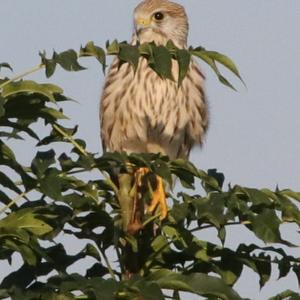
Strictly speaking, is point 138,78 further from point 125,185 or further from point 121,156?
point 121,156

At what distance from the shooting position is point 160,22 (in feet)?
28.3

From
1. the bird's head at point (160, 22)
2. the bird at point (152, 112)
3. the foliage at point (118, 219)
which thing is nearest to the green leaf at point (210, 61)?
the foliage at point (118, 219)

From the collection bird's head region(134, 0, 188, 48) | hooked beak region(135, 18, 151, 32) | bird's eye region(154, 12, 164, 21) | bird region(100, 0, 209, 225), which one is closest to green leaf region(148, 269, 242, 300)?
bird region(100, 0, 209, 225)

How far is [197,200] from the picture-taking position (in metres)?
3.62

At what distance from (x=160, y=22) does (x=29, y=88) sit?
513 cm

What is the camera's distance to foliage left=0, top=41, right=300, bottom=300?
3.44 meters

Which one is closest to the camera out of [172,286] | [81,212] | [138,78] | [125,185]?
[172,286]

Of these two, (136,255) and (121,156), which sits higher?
(121,156)

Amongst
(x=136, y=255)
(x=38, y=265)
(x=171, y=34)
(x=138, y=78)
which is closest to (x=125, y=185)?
(x=136, y=255)

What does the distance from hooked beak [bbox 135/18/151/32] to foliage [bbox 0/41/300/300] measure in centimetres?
428

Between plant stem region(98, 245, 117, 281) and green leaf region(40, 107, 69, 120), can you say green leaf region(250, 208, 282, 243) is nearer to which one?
plant stem region(98, 245, 117, 281)

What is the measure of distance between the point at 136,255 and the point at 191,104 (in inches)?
151

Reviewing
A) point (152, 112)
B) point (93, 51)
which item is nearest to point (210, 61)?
point (93, 51)

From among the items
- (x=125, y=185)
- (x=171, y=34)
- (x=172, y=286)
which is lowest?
(x=172, y=286)
